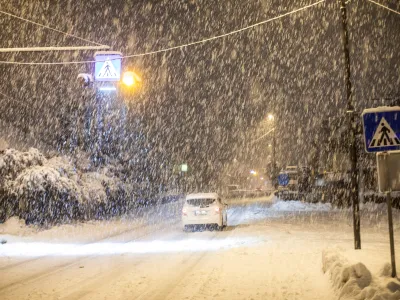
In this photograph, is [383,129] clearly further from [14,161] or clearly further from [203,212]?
[14,161]

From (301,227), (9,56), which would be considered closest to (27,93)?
(9,56)

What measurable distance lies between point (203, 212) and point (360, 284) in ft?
40.4

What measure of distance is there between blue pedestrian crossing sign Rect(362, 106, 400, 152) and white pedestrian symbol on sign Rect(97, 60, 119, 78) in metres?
9.16

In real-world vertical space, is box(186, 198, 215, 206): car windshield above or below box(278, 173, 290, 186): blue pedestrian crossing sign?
below

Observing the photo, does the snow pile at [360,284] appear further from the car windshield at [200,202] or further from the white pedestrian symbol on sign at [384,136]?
the car windshield at [200,202]

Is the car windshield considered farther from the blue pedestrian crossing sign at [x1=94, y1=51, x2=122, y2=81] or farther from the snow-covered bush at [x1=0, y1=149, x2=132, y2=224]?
the blue pedestrian crossing sign at [x1=94, y1=51, x2=122, y2=81]

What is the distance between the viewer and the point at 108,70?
49.2 ft

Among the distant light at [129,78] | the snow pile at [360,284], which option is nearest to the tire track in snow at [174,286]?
the snow pile at [360,284]

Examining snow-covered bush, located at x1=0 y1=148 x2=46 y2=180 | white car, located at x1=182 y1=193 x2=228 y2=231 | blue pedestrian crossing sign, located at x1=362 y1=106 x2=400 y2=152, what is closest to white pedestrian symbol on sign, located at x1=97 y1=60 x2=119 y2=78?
white car, located at x1=182 y1=193 x2=228 y2=231

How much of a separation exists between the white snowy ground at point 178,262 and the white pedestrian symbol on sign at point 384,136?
7.52 feet

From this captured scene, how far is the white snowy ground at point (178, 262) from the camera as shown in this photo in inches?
329

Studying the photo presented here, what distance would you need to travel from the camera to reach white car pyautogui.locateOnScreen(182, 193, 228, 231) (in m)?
19.2

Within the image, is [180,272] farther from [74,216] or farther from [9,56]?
[9,56]

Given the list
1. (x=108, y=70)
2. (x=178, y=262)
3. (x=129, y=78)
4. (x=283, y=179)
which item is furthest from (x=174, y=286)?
(x=283, y=179)
